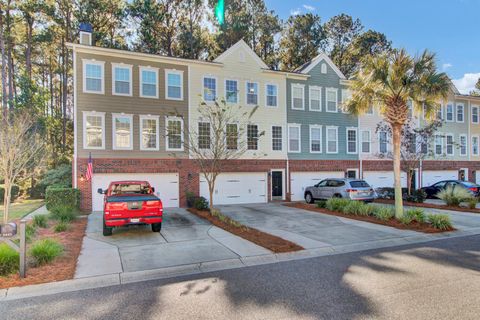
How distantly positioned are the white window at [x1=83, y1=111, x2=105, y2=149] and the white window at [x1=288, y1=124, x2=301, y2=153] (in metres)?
12.0

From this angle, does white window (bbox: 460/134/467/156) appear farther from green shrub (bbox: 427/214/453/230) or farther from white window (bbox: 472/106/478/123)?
green shrub (bbox: 427/214/453/230)

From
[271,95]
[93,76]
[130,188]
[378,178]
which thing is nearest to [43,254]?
[130,188]

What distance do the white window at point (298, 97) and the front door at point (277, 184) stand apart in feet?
15.9

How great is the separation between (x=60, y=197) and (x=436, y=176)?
28.2 meters

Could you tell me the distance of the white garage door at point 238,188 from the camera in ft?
62.1

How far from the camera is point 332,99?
2230cm

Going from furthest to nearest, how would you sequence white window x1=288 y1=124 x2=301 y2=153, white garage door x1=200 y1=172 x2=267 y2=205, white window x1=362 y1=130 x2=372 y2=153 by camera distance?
Answer: white window x1=362 y1=130 x2=372 y2=153 < white window x1=288 y1=124 x2=301 y2=153 < white garage door x1=200 y1=172 x2=267 y2=205

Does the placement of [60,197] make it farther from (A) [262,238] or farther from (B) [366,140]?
(B) [366,140]

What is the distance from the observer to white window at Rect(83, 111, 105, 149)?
1602 cm

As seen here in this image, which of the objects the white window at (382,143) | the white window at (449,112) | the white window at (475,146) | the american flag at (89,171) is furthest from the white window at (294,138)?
the white window at (475,146)

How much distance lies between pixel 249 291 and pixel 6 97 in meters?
28.3

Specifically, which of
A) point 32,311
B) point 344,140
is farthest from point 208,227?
point 344,140

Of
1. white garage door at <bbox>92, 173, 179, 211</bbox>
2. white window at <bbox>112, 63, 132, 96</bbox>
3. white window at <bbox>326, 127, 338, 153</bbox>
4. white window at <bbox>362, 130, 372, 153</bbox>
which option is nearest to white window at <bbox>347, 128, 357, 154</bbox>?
white window at <bbox>362, 130, 372, 153</bbox>

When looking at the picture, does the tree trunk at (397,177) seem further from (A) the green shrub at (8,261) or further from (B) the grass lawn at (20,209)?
(B) the grass lawn at (20,209)
